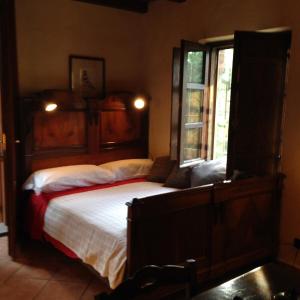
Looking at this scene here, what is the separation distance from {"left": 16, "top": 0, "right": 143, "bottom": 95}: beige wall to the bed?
37cm

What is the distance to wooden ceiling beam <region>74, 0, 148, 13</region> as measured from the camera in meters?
4.20

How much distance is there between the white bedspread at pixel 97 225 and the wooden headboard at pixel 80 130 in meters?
0.65

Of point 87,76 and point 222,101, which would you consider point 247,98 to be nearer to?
point 222,101

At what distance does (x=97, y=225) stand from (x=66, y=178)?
3.15ft

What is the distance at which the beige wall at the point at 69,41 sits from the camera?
12.3 feet

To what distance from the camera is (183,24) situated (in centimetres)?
410

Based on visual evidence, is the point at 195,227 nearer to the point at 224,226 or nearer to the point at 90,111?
the point at 224,226

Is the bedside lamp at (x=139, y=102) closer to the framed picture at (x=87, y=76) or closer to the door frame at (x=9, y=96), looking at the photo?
the framed picture at (x=87, y=76)

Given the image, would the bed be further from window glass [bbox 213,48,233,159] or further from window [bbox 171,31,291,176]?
window glass [bbox 213,48,233,159]

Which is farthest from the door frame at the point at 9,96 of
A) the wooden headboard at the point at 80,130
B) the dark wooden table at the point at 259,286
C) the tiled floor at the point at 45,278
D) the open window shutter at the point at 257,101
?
the dark wooden table at the point at 259,286

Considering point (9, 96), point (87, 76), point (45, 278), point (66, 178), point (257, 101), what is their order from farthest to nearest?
point (87, 76), point (66, 178), point (257, 101), point (9, 96), point (45, 278)

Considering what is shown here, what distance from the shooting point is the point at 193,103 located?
380 centimetres

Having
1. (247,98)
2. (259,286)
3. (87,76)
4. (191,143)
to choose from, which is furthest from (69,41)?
(259,286)

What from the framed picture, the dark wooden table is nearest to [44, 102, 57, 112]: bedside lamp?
the framed picture
